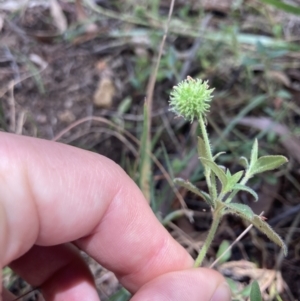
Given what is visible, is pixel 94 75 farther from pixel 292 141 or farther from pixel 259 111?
pixel 292 141

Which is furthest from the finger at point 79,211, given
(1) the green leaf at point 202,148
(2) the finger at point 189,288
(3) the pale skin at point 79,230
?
(1) the green leaf at point 202,148

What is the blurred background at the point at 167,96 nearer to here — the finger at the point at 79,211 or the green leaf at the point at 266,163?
the finger at the point at 79,211

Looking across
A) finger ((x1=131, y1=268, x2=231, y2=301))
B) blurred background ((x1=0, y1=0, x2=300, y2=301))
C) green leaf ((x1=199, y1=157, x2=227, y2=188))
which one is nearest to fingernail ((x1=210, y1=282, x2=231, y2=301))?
finger ((x1=131, y1=268, x2=231, y2=301))

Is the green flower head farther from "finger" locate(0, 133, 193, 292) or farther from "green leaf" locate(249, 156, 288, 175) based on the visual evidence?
"finger" locate(0, 133, 193, 292)

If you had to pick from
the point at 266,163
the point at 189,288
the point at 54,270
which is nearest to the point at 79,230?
the point at 54,270

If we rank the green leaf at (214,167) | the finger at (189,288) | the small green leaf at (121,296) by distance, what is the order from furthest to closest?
1. the small green leaf at (121,296)
2. the finger at (189,288)
3. the green leaf at (214,167)

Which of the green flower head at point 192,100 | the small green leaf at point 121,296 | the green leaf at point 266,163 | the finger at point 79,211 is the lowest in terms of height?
the small green leaf at point 121,296

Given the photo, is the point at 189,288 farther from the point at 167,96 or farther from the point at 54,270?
the point at 167,96

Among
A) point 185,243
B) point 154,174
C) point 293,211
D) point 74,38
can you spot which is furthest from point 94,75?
point 293,211
